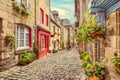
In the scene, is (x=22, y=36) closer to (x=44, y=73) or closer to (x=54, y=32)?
(x=44, y=73)

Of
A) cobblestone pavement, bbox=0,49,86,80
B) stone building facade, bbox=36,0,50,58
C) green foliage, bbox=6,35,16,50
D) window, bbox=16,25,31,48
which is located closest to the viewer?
cobblestone pavement, bbox=0,49,86,80

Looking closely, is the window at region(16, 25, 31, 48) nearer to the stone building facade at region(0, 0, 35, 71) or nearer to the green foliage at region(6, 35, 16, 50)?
the stone building facade at region(0, 0, 35, 71)

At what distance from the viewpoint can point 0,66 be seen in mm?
8633

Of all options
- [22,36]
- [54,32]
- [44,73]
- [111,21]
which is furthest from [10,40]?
[54,32]

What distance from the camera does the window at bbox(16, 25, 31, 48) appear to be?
11.5m

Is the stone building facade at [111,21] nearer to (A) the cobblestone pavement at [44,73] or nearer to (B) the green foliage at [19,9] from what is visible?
(A) the cobblestone pavement at [44,73]

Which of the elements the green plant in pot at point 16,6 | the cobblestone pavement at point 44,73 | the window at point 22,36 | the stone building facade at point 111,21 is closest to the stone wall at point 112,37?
the stone building facade at point 111,21

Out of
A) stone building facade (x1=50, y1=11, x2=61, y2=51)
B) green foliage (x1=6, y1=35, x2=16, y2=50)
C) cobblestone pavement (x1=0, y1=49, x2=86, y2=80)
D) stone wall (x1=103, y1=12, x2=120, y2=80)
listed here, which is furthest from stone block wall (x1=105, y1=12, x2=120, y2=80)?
stone building facade (x1=50, y1=11, x2=61, y2=51)

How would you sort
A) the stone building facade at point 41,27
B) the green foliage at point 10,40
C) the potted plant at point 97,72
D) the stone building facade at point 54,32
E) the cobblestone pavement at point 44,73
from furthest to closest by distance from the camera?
1. the stone building facade at point 54,32
2. the stone building facade at point 41,27
3. the green foliage at point 10,40
4. the cobblestone pavement at point 44,73
5. the potted plant at point 97,72

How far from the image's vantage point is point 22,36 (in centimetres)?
1245

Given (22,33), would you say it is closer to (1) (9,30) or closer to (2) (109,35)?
(1) (9,30)

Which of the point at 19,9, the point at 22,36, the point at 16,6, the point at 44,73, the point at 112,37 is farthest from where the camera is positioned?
the point at 22,36

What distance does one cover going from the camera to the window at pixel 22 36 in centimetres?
1153

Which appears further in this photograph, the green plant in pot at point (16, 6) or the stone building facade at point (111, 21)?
the green plant in pot at point (16, 6)
